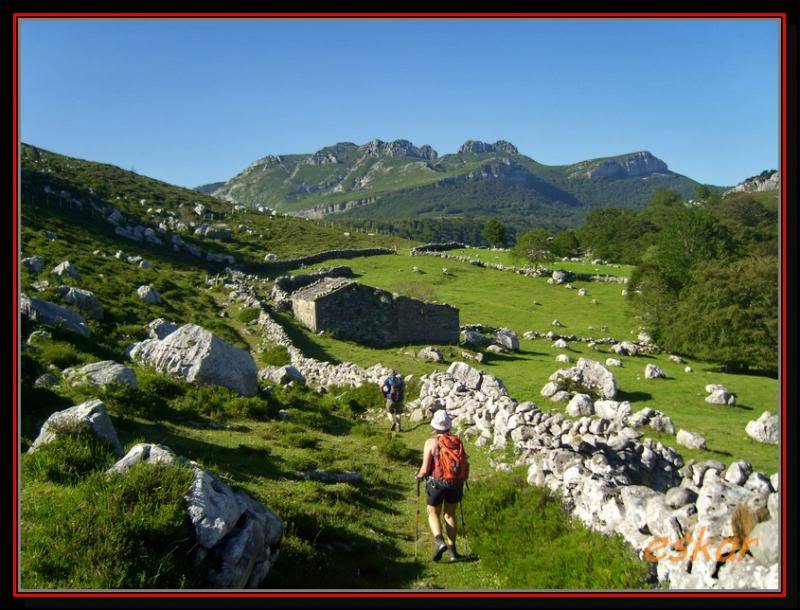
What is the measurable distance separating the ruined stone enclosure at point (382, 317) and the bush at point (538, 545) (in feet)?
73.2

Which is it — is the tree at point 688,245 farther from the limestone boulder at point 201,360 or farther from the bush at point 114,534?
the bush at point 114,534

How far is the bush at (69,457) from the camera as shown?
7781 mm

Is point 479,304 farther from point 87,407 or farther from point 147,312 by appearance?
point 87,407

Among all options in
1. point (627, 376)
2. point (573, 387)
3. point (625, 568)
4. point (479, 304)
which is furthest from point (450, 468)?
point (479, 304)

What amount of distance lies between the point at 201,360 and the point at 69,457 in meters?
9.45

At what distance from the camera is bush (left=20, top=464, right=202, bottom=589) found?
560cm

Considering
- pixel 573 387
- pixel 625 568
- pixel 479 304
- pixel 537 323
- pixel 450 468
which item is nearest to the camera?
pixel 625 568

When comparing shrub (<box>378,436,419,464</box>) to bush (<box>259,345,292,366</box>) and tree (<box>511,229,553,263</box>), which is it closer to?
bush (<box>259,345,292,366</box>)

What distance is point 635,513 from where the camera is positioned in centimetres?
796

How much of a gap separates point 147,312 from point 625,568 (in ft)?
93.6

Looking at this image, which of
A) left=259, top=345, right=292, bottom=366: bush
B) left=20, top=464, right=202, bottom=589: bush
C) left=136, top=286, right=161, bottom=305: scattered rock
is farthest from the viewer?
left=136, top=286, right=161, bottom=305: scattered rock

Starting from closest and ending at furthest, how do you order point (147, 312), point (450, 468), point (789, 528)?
1. point (789, 528)
2. point (450, 468)
3. point (147, 312)

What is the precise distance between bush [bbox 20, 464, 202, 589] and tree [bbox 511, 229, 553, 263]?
6323 cm

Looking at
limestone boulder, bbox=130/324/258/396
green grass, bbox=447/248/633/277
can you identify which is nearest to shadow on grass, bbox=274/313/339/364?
limestone boulder, bbox=130/324/258/396
